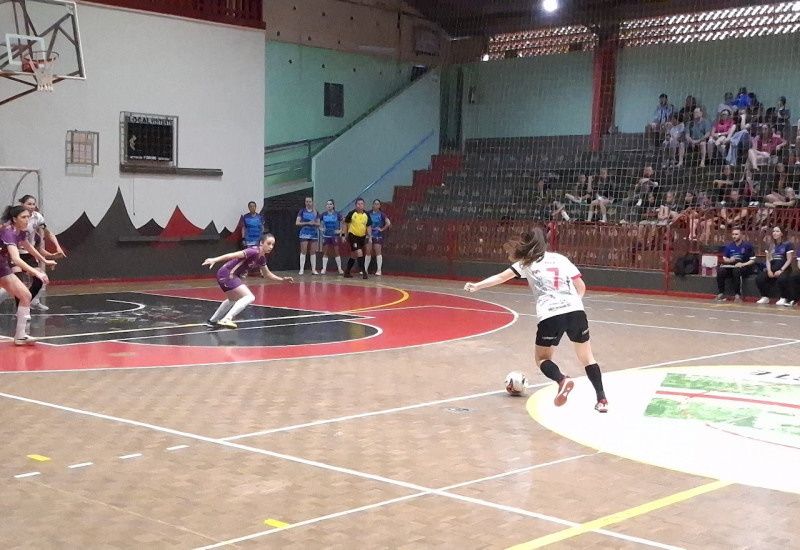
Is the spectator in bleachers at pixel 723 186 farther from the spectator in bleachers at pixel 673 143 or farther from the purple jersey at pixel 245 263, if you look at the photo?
the purple jersey at pixel 245 263

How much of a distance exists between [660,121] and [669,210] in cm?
487

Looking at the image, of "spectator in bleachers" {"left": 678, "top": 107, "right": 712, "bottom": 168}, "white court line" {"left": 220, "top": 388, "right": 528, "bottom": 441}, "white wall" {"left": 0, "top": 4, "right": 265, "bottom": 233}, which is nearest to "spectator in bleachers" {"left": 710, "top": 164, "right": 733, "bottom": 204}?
"spectator in bleachers" {"left": 678, "top": 107, "right": 712, "bottom": 168}

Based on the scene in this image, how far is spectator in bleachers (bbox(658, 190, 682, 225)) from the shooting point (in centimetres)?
Result: 2330

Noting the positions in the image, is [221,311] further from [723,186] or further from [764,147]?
[764,147]

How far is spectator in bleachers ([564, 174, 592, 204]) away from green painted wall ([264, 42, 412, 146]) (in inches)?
302

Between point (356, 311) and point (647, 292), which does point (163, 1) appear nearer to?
point (356, 311)

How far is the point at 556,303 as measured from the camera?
8602 millimetres

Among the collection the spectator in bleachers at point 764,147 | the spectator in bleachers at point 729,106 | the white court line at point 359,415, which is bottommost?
the white court line at point 359,415

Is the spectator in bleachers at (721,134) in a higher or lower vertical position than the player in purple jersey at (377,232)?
higher

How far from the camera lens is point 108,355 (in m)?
12.0

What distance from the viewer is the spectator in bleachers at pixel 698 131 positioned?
2552cm

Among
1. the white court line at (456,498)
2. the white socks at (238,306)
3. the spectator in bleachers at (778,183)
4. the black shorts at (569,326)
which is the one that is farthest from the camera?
the spectator in bleachers at (778,183)

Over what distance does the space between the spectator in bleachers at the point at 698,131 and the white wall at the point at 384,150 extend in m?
9.31

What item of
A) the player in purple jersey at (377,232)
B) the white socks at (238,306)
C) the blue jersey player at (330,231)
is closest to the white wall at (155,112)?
the blue jersey player at (330,231)
